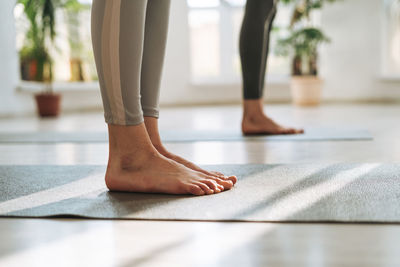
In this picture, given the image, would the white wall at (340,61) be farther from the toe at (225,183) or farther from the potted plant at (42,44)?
→ the toe at (225,183)

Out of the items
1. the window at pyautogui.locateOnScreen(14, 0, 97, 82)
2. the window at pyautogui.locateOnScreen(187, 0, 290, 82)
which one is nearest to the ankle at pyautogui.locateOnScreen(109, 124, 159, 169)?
the window at pyautogui.locateOnScreen(14, 0, 97, 82)

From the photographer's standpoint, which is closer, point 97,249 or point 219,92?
point 97,249

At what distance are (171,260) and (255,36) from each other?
1518mm

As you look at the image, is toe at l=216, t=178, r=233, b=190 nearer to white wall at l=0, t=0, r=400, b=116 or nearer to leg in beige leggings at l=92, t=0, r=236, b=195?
leg in beige leggings at l=92, t=0, r=236, b=195

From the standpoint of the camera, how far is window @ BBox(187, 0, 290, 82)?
5.09m

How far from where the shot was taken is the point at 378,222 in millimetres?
826

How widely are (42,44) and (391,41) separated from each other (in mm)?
2968

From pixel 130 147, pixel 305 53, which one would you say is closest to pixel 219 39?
pixel 305 53

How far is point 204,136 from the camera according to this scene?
7.31ft

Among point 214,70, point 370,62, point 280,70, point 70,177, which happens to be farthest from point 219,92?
point 70,177

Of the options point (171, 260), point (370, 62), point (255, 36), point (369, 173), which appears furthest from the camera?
point (370, 62)

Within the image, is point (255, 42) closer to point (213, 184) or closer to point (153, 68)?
point (153, 68)

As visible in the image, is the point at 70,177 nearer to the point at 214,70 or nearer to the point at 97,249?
the point at 97,249

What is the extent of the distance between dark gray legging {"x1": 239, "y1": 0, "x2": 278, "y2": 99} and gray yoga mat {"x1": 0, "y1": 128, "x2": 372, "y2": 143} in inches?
8.0
